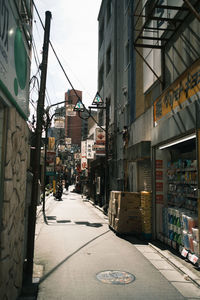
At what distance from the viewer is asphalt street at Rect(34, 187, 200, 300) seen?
5.48 metres

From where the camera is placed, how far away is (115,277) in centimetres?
639

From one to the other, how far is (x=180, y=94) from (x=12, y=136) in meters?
5.53

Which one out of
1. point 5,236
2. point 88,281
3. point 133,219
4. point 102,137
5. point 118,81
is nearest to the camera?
point 5,236

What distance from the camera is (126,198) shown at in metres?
11.3

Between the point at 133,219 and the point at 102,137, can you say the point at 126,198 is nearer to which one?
the point at 133,219

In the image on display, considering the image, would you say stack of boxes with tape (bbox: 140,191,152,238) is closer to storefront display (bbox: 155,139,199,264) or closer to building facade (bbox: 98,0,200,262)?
building facade (bbox: 98,0,200,262)

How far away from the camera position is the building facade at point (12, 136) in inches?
156

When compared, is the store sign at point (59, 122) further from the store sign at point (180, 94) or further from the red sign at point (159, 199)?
the red sign at point (159, 199)

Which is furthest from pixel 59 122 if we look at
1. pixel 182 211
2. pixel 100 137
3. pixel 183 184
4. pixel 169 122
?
pixel 182 211

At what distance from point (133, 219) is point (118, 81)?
13.9 metres

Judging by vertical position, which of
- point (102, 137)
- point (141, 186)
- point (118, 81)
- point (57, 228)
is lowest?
point (57, 228)

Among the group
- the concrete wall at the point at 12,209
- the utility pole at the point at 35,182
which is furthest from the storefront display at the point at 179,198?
the concrete wall at the point at 12,209

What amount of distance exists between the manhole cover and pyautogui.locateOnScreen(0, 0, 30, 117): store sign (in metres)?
4.10

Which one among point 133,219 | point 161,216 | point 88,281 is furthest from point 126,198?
point 88,281
